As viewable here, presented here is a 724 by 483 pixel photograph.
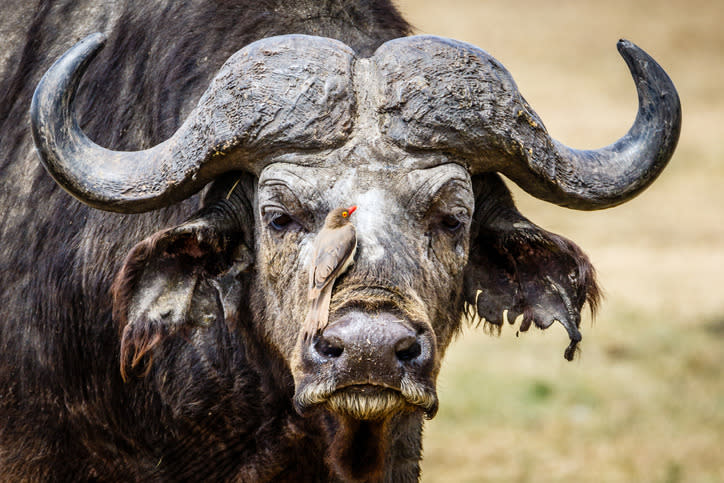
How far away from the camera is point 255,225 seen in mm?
4621

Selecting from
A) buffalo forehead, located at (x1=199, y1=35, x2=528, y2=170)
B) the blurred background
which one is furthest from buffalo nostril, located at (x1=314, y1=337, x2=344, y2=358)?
the blurred background

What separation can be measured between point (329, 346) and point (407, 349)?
0.27 m

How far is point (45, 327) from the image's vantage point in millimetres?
4949

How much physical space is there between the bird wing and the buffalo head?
74mm

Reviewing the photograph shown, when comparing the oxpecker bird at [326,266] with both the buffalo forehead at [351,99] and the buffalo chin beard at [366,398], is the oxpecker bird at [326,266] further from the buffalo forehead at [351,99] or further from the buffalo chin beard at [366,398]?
the buffalo forehead at [351,99]

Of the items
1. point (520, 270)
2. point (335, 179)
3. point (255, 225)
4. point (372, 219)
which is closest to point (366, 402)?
point (372, 219)

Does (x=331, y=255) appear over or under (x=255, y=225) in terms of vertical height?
over

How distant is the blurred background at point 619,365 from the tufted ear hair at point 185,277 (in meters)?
2.49

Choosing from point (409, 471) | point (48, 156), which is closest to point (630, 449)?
point (409, 471)

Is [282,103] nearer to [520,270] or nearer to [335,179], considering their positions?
[335,179]

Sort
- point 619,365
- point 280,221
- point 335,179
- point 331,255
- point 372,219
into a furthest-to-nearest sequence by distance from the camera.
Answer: point 619,365, point 280,221, point 335,179, point 372,219, point 331,255

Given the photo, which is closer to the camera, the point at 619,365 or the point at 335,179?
the point at 335,179

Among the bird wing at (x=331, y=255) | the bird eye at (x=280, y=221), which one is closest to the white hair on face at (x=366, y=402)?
the bird wing at (x=331, y=255)

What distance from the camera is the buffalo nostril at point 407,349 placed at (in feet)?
12.3
